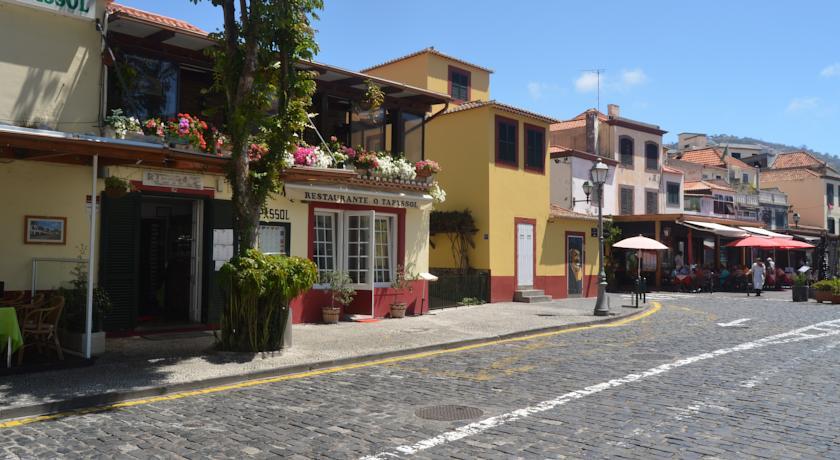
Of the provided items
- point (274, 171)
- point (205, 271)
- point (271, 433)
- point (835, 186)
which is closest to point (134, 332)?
point (205, 271)

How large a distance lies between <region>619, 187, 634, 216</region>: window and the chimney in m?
2.81

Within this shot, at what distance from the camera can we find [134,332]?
11523 millimetres

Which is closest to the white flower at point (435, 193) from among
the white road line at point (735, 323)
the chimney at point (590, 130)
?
the white road line at point (735, 323)

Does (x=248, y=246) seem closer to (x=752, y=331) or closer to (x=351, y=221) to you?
(x=351, y=221)

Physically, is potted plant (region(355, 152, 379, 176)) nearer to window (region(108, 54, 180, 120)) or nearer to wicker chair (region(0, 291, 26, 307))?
window (region(108, 54, 180, 120))

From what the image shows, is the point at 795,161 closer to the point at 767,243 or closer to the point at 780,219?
the point at 780,219

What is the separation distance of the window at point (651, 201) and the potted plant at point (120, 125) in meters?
31.1

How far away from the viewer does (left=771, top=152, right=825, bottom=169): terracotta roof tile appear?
193 ft

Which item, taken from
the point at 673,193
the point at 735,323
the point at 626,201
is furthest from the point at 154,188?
the point at 673,193

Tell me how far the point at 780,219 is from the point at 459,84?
33682mm

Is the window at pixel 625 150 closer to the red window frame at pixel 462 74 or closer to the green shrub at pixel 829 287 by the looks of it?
the red window frame at pixel 462 74

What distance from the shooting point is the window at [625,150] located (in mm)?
35500

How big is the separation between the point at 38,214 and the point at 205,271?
3206 mm

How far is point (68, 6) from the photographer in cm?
1043
